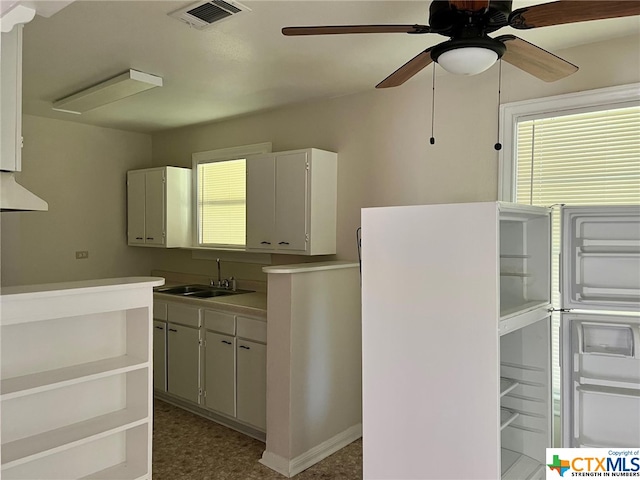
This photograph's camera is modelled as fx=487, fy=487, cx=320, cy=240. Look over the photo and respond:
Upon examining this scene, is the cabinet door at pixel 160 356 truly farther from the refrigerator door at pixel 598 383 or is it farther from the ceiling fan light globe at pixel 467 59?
the ceiling fan light globe at pixel 467 59

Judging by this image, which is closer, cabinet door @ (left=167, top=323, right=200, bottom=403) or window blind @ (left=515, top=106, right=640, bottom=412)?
window blind @ (left=515, top=106, right=640, bottom=412)

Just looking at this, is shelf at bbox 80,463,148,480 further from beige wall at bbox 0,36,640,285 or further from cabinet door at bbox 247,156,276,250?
beige wall at bbox 0,36,640,285

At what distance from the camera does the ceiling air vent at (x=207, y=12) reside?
2281 mm

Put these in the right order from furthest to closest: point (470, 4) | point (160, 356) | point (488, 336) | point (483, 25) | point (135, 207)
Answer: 1. point (135, 207)
2. point (160, 356)
3. point (488, 336)
4. point (483, 25)
5. point (470, 4)

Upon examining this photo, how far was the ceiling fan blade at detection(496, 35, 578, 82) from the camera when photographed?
191cm

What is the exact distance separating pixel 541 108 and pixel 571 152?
32 cm

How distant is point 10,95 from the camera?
6.88ft

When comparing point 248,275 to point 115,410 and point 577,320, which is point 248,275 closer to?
point 115,410

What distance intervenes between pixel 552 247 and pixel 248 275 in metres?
2.66

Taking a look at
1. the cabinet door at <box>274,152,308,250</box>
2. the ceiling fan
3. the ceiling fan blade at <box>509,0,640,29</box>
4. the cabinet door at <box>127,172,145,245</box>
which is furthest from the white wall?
the cabinet door at <box>127,172,145,245</box>

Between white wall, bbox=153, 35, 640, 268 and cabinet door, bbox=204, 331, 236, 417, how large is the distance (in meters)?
1.14

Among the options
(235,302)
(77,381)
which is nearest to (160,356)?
(235,302)

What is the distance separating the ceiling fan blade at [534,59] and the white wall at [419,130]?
72 cm

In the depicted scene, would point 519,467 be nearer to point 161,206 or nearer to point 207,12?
point 207,12
